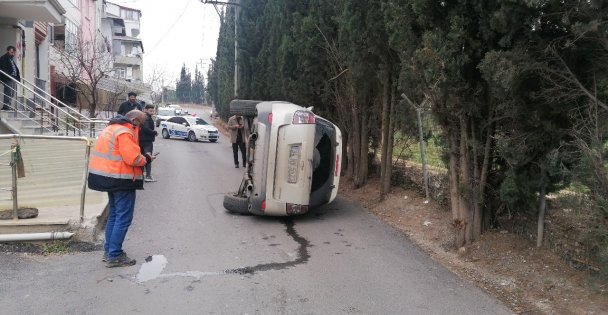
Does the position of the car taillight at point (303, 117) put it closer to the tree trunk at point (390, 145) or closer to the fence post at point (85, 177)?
the tree trunk at point (390, 145)

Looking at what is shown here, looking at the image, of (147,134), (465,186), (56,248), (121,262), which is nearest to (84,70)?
(147,134)

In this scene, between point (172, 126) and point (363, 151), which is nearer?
point (363, 151)

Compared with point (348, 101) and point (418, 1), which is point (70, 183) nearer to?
point (418, 1)

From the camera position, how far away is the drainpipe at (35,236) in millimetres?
6258

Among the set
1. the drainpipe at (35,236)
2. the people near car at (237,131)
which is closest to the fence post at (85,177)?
the drainpipe at (35,236)

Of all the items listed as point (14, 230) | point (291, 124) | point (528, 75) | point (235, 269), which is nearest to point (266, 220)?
point (291, 124)

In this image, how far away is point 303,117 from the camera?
8375mm

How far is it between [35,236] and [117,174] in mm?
1561

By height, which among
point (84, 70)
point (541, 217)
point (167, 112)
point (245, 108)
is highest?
point (84, 70)

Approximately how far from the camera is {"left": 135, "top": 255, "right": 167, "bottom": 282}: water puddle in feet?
18.0

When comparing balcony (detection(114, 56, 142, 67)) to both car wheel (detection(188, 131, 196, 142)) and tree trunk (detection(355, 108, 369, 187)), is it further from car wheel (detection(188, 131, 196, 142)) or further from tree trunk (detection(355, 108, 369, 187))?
tree trunk (detection(355, 108, 369, 187))

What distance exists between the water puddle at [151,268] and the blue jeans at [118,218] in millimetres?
342

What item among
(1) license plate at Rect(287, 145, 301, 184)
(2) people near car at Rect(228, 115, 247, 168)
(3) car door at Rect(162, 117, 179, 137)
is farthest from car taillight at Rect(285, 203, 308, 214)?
(3) car door at Rect(162, 117, 179, 137)

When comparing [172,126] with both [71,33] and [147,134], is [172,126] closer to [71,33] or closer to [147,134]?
[71,33]
